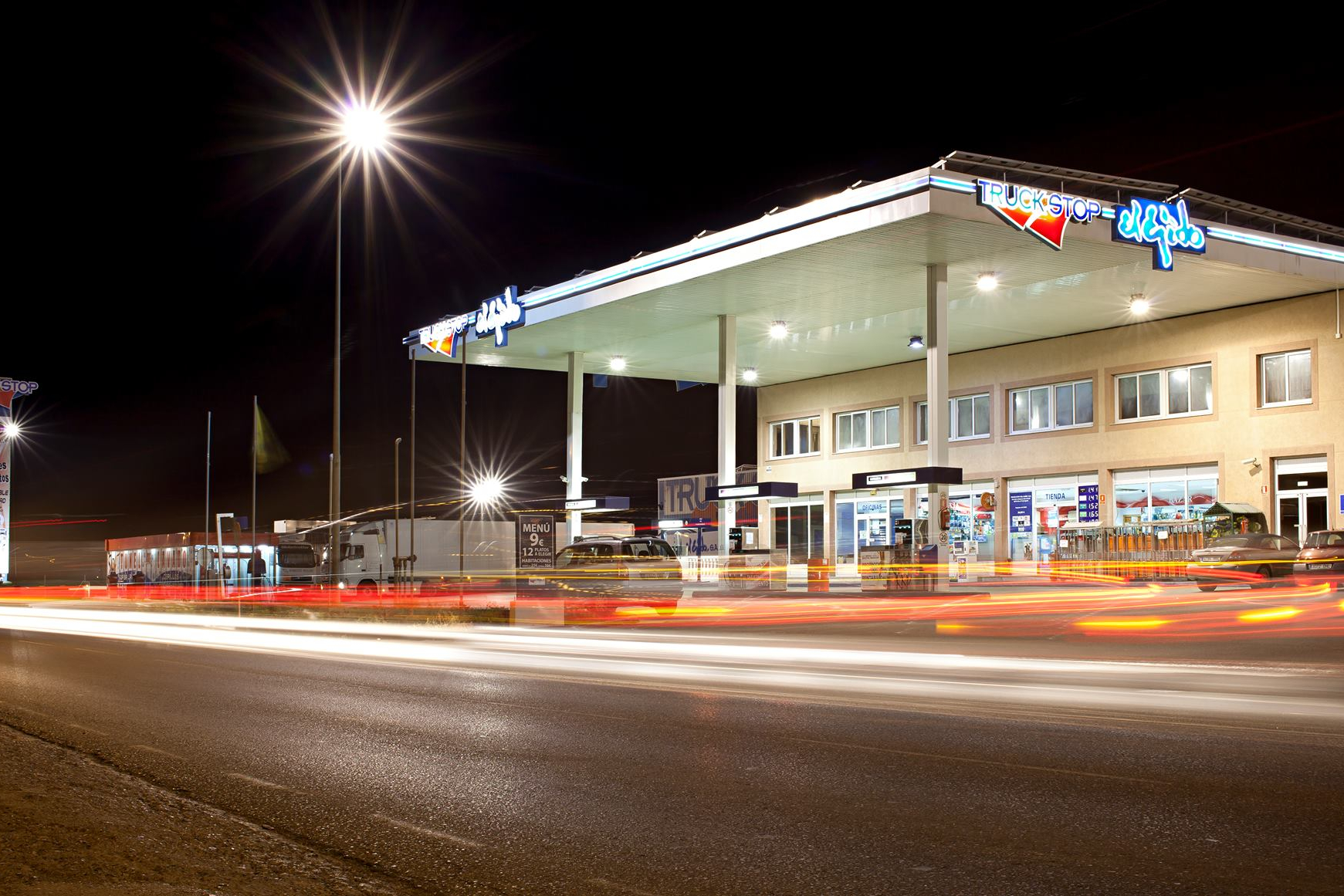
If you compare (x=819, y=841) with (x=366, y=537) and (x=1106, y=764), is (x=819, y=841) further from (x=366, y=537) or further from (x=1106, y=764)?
(x=366, y=537)

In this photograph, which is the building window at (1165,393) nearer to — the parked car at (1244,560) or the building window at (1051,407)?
the building window at (1051,407)

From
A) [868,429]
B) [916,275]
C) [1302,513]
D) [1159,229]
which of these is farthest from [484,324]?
[1302,513]

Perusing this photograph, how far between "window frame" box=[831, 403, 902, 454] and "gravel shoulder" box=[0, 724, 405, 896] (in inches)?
1791

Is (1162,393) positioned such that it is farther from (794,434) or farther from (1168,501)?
(794,434)

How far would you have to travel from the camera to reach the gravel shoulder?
5.21 m

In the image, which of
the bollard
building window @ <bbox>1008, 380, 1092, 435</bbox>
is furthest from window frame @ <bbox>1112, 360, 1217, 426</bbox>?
the bollard

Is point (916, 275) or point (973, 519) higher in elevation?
point (916, 275)

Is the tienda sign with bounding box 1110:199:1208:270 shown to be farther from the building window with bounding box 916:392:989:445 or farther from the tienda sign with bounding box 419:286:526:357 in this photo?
the tienda sign with bounding box 419:286:526:357

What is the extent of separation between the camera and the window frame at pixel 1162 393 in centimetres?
3997

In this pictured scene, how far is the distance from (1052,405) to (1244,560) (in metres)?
15.0

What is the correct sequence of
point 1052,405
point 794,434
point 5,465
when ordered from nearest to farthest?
point 1052,405 → point 794,434 → point 5,465

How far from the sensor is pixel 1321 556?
31.3 m

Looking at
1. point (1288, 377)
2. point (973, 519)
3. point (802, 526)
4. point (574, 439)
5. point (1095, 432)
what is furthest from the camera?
point (802, 526)

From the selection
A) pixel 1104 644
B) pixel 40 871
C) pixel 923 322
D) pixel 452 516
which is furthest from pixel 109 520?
pixel 40 871
